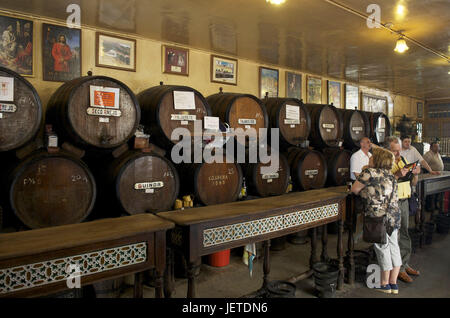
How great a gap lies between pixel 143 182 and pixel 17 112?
1086 mm

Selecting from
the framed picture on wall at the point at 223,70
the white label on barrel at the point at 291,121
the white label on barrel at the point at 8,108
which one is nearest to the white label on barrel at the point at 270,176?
the white label on barrel at the point at 291,121

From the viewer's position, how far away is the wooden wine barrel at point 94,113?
270 centimetres

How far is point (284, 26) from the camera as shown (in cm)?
376

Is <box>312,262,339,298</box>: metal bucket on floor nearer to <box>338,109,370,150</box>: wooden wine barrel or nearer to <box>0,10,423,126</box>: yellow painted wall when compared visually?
<box>338,109,370,150</box>: wooden wine barrel

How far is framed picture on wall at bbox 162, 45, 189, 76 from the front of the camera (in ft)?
13.4

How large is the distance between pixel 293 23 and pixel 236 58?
52.9 inches

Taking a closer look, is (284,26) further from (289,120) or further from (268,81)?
→ (268,81)

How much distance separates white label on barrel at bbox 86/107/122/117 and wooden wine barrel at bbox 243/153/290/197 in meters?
1.60

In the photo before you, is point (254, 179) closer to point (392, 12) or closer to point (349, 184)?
point (349, 184)

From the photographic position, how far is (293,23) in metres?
3.66

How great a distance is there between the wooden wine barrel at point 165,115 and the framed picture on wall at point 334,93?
4.00 meters

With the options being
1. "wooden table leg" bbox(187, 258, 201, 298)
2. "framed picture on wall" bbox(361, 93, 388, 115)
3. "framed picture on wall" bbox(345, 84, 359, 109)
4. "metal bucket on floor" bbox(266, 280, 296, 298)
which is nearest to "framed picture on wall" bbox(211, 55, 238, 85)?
"metal bucket on floor" bbox(266, 280, 296, 298)

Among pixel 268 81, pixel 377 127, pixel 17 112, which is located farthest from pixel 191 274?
pixel 377 127
